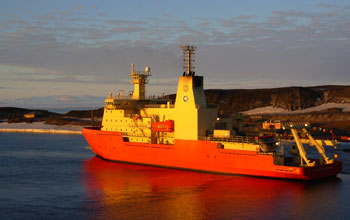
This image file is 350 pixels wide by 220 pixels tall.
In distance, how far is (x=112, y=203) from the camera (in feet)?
75.7

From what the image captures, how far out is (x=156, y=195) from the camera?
979 inches

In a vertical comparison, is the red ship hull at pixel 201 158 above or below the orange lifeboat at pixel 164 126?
below

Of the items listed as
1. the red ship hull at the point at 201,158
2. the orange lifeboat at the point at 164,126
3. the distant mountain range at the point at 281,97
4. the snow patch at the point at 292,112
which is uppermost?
the distant mountain range at the point at 281,97

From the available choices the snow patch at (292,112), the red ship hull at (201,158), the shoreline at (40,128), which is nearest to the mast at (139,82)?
the red ship hull at (201,158)

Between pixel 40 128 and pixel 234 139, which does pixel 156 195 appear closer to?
pixel 234 139

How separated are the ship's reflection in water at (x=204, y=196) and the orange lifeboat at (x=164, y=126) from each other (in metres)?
3.42

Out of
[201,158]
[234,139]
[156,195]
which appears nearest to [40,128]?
[201,158]

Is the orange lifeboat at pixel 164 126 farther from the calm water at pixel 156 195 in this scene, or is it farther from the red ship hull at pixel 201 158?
the calm water at pixel 156 195

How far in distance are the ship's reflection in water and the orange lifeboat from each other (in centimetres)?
342

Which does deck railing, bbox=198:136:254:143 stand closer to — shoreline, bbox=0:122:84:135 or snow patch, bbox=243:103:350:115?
shoreline, bbox=0:122:84:135

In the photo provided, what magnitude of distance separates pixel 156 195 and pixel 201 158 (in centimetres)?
700

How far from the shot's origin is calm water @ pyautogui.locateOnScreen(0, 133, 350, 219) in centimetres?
2119

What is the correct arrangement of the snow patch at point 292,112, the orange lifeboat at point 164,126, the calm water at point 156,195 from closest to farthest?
the calm water at point 156,195
the orange lifeboat at point 164,126
the snow patch at point 292,112

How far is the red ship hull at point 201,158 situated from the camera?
2792 cm
